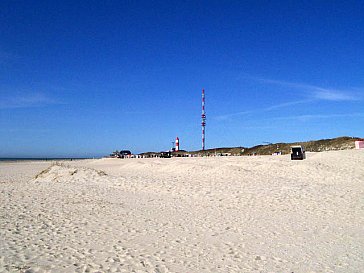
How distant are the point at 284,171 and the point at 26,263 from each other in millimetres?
18160

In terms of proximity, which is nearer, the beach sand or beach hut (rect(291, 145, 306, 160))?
the beach sand

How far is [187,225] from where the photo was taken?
1020cm

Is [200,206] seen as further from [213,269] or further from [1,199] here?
[1,199]

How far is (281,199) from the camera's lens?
1416 centimetres

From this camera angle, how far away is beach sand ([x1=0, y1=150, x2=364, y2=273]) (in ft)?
22.7

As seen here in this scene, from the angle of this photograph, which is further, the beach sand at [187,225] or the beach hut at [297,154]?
the beach hut at [297,154]

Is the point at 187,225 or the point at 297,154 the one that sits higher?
the point at 297,154

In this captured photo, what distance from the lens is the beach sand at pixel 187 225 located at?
6.93 m

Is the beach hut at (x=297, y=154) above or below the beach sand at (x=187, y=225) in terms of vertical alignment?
above

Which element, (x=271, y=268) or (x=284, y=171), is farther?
(x=284, y=171)

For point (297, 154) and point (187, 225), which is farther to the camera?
→ point (297, 154)

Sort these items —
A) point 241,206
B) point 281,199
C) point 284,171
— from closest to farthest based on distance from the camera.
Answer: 1. point 241,206
2. point 281,199
3. point 284,171

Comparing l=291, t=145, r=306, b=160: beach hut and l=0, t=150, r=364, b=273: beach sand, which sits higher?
l=291, t=145, r=306, b=160: beach hut

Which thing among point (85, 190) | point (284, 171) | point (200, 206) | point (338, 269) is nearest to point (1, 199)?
point (85, 190)
